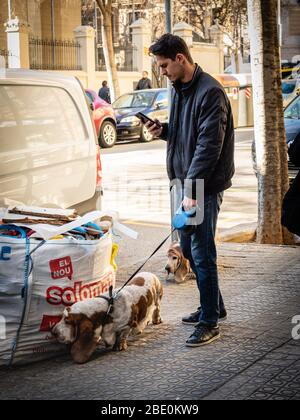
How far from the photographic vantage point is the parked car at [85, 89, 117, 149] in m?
21.9

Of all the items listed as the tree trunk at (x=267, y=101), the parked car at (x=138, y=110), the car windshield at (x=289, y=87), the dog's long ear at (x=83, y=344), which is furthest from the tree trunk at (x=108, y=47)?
the dog's long ear at (x=83, y=344)

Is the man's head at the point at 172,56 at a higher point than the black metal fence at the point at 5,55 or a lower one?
lower

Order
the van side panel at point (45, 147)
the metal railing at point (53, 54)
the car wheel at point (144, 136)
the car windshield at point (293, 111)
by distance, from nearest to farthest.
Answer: the van side panel at point (45, 147) < the car windshield at point (293, 111) < the car wheel at point (144, 136) < the metal railing at point (53, 54)

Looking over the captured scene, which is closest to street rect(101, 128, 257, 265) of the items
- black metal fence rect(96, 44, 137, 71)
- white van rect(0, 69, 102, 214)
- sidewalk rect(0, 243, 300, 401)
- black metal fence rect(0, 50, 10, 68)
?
white van rect(0, 69, 102, 214)

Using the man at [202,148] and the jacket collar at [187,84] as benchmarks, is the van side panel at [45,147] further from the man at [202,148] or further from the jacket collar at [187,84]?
the jacket collar at [187,84]

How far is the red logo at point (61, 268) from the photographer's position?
5.00m

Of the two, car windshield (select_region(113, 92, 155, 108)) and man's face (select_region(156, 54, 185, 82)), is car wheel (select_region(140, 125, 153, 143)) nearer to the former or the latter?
car windshield (select_region(113, 92, 155, 108))

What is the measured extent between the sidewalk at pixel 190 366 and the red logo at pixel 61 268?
0.56 meters

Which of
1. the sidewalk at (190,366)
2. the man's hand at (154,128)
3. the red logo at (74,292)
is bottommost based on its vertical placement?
Answer: the sidewalk at (190,366)

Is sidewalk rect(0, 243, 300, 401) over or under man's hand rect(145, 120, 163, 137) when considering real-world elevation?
under

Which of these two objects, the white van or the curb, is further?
the curb

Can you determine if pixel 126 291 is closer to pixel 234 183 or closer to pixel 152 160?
pixel 234 183

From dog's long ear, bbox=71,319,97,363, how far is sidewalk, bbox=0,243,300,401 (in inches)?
2.4
